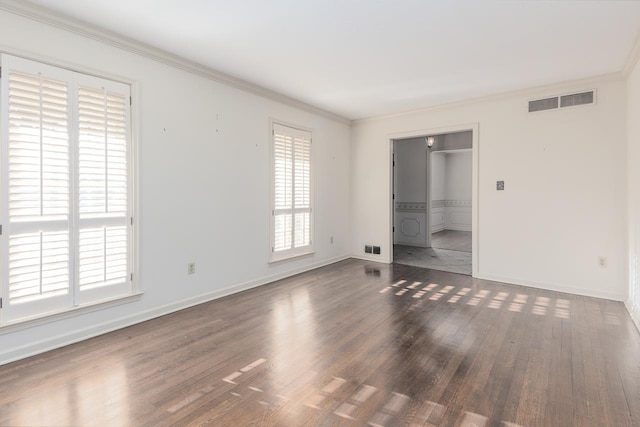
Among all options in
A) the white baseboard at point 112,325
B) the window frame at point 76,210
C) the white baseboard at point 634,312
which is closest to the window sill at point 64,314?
the window frame at point 76,210

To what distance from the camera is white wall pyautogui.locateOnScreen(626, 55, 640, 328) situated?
3289 mm

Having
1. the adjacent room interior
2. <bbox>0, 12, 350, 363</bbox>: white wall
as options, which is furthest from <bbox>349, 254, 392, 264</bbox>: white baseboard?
<bbox>0, 12, 350, 363</bbox>: white wall

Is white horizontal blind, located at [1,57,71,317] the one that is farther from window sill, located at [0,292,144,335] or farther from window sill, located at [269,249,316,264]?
window sill, located at [269,249,316,264]

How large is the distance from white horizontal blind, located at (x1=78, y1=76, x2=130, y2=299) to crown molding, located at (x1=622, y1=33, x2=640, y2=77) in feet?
16.4

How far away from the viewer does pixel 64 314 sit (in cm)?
279

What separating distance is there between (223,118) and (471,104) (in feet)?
12.2

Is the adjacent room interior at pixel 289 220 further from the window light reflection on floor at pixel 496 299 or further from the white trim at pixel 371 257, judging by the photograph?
the white trim at pixel 371 257

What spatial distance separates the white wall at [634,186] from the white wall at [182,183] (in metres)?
4.12

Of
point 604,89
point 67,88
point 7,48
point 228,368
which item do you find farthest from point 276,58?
point 604,89

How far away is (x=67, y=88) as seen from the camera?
2801mm

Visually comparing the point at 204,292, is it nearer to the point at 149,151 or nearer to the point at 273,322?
the point at 273,322

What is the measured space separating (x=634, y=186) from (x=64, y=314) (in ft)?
18.5

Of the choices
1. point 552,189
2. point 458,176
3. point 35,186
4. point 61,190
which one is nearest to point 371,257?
point 552,189

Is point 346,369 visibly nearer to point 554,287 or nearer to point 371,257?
point 554,287
